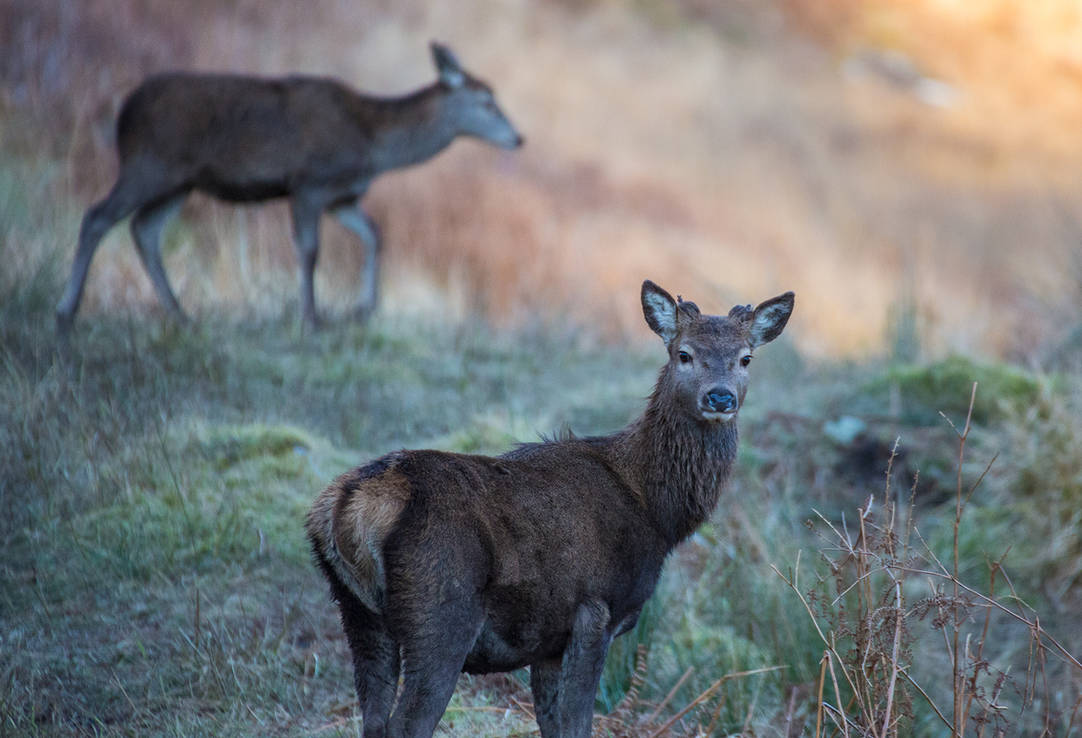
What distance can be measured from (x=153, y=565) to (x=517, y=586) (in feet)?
7.87

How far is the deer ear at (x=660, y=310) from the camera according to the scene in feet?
17.1

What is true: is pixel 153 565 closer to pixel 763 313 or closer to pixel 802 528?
pixel 763 313

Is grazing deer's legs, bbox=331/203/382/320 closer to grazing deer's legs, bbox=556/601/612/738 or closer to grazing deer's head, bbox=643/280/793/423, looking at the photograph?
grazing deer's head, bbox=643/280/793/423

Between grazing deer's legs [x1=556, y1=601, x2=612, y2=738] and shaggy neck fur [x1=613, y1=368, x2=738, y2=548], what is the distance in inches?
23.0

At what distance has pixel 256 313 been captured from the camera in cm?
1014

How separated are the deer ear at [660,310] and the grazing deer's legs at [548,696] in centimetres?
146

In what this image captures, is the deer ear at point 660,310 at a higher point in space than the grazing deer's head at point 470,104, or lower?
higher

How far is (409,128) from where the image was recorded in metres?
11.5

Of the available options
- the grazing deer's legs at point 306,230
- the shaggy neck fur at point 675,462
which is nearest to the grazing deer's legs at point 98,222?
the grazing deer's legs at point 306,230

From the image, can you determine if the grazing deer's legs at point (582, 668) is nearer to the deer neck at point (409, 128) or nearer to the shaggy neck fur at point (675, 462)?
the shaggy neck fur at point (675, 462)

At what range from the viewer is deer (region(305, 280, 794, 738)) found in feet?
13.1

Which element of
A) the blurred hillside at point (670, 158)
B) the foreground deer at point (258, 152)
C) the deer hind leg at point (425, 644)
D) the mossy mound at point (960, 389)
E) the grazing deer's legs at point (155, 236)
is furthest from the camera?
the blurred hillside at point (670, 158)

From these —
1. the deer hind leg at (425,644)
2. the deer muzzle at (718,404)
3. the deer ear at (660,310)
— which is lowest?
the deer hind leg at (425,644)

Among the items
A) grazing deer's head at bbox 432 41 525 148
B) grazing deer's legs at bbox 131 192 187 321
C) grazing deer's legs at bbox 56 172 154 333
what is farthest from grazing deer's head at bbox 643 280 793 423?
grazing deer's head at bbox 432 41 525 148
